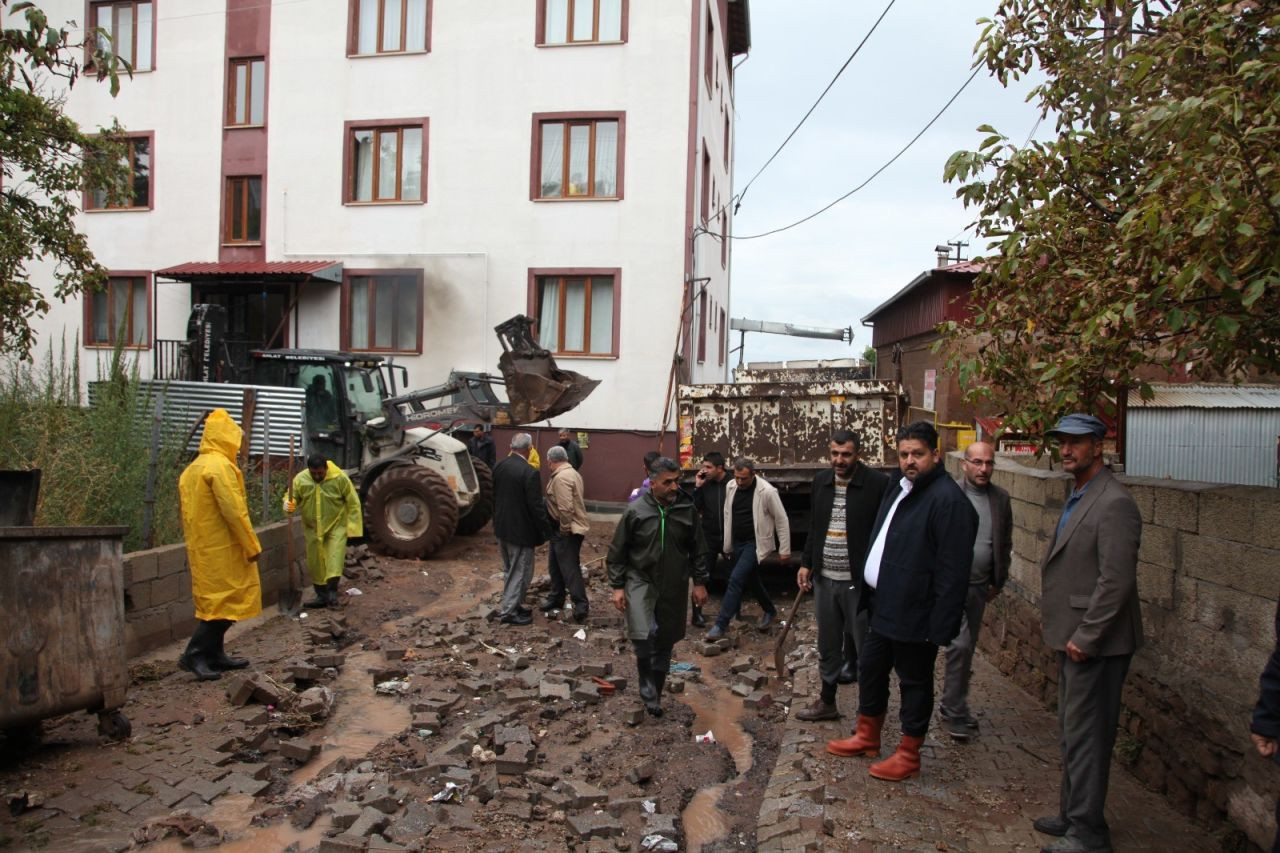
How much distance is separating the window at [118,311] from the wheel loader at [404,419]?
7.82 metres

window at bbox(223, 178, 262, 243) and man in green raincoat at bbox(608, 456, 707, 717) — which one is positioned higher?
window at bbox(223, 178, 262, 243)

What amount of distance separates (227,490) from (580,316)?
12.6 meters

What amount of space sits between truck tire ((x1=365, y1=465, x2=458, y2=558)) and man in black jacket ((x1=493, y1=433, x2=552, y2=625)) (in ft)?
9.78

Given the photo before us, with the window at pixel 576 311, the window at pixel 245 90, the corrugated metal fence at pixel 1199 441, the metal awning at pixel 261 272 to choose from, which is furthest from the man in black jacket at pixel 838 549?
the window at pixel 245 90

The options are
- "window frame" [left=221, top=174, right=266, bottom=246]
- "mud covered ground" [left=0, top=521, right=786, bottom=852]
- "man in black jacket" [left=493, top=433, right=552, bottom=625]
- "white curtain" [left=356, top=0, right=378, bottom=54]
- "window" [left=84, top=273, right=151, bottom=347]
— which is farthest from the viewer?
"window" [left=84, top=273, right=151, bottom=347]

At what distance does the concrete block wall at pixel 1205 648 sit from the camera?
406cm

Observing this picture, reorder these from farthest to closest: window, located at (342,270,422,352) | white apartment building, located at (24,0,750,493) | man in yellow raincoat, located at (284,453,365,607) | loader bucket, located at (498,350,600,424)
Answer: window, located at (342,270,422,352), white apartment building, located at (24,0,750,493), loader bucket, located at (498,350,600,424), man in yellow raincoat, located at (284,453,365,607)

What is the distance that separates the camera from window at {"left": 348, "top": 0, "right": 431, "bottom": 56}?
64.8 ft

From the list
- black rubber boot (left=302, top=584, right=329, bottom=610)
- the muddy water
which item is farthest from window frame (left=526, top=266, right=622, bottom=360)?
the muddy water

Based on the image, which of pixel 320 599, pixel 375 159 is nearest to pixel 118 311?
pixel 375 159

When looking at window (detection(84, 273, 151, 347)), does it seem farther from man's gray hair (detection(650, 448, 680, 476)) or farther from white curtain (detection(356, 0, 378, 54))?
man's gray hair (detection(650, 448, 680, 476))

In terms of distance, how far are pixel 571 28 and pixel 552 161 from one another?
264 cm

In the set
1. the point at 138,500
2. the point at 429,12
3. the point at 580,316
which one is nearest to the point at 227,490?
the point at 138,500

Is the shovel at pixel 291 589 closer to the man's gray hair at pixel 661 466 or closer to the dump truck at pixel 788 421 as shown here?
the dump truck at pixel 788 421
